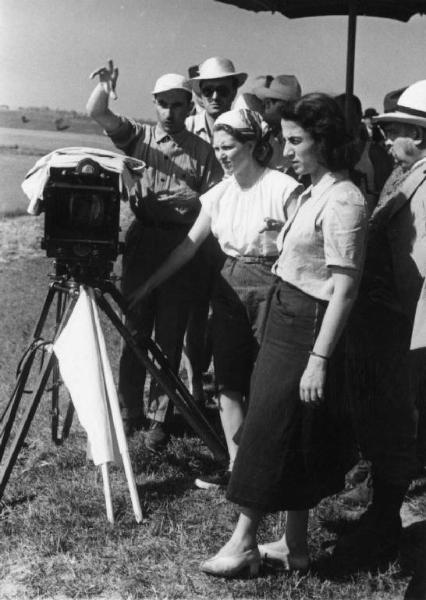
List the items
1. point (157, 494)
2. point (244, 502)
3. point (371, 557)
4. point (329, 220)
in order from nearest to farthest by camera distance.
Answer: point (329, 220)
point (244, 502)
point (371, 557)
point (157, 494)

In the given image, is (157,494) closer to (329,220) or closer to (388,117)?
(329,220)

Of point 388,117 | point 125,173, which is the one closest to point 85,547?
point 125,173

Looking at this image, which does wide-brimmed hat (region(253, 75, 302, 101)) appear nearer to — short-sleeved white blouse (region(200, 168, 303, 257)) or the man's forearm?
the man's forearm

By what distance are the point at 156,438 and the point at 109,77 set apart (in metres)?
2.08

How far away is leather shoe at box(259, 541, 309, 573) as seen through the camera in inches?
132

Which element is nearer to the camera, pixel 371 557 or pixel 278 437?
pixel 278 437

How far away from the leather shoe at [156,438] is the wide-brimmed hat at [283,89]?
82.9 inches

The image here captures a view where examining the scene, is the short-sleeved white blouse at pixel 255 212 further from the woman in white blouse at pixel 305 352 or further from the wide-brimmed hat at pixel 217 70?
the wide-brimmed hat at pixel 217 70

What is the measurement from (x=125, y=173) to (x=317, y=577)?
6.72 feet

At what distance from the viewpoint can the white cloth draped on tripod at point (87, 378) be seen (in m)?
3.68

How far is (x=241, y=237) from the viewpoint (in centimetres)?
385

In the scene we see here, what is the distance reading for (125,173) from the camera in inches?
154

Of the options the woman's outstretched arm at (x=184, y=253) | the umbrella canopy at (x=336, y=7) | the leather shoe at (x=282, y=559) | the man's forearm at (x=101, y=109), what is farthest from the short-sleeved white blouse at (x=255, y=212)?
the umbrella canopy at (x=336, y=7)

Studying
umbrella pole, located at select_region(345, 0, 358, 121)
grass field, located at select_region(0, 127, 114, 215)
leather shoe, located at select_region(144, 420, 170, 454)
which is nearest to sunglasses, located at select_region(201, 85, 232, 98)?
umbrella pole, located at select_region(345, 0, 358, 121)
